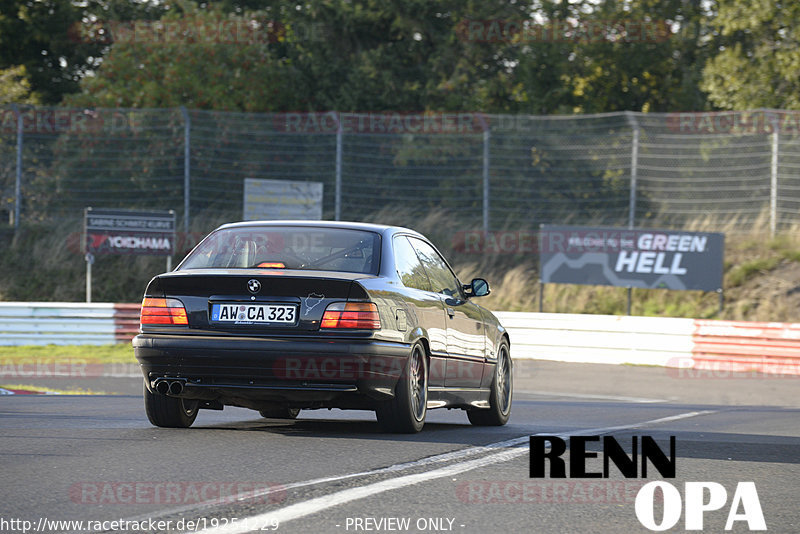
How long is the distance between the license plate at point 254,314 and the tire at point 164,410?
0.96 metres

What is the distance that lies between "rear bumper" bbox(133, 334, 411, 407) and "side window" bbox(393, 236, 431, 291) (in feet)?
2.86

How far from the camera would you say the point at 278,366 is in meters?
8.24

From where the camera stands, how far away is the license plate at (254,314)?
827 cm

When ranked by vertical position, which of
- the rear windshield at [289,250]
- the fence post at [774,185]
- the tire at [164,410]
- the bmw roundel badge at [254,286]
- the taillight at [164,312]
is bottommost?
the tire at [164,410]

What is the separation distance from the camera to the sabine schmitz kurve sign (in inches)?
909

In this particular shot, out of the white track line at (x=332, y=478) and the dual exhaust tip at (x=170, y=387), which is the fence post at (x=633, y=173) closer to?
the white track line at (x=332, y=478)

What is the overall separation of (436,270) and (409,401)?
180 cm

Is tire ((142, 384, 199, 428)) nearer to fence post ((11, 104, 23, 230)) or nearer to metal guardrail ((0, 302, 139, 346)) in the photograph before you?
metal guardrail ((0, 302, 139, 346))

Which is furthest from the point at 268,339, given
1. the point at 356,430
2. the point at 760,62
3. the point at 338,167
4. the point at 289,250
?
the point at 760,62

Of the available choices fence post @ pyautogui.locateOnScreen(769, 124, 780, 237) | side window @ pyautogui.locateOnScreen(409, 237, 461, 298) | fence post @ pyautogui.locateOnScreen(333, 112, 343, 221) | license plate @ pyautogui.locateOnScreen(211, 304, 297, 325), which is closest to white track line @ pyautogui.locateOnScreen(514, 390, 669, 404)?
side window @ pyautogui.locateOnScreen(409, 237, 461, 298)

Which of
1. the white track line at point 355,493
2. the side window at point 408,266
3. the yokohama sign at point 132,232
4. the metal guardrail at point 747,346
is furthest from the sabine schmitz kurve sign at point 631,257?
the white track line at point 355,493

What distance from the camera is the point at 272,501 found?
5.95m

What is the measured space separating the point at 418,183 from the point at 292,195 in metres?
2.73

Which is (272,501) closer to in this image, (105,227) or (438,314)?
(438,314)
